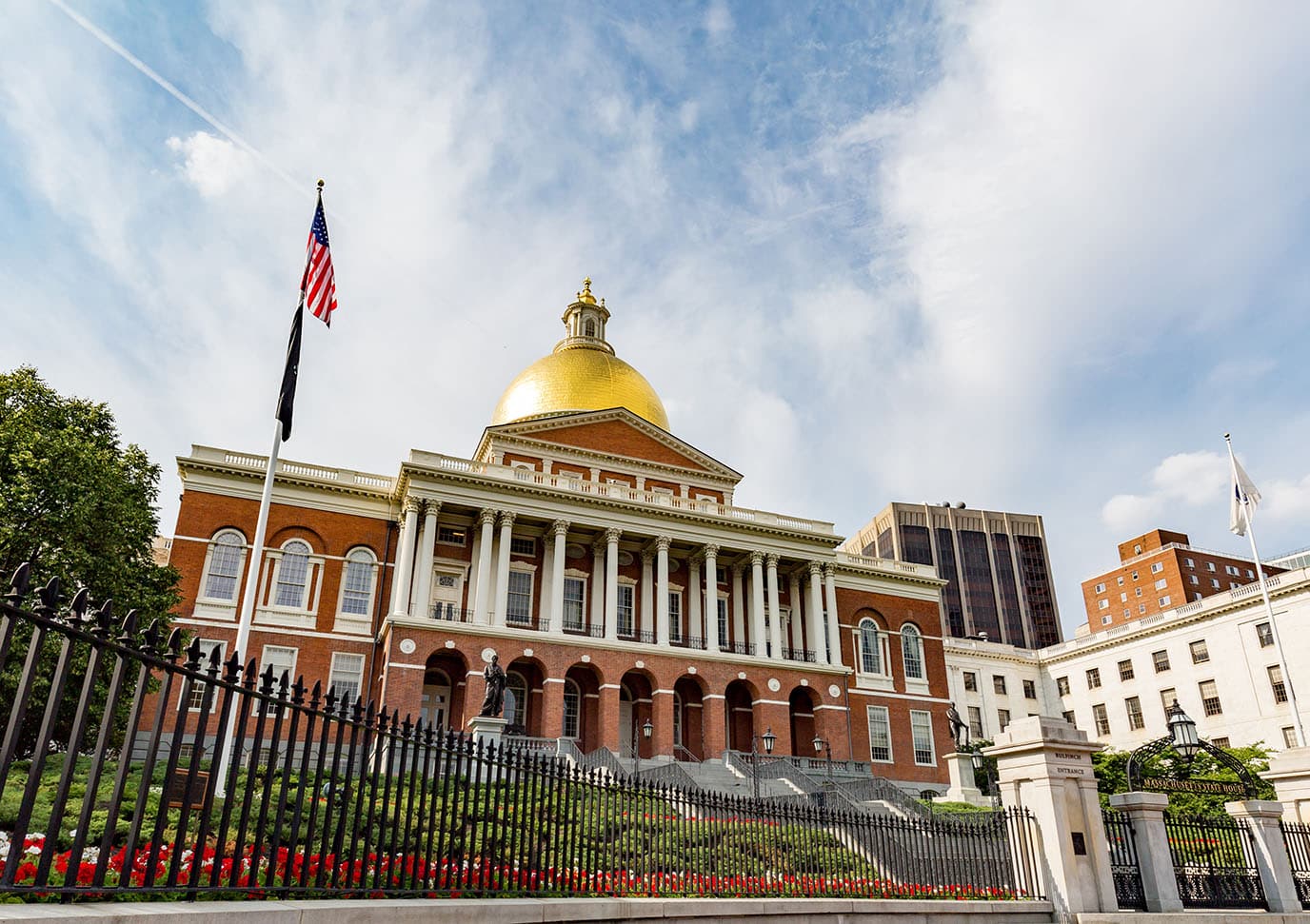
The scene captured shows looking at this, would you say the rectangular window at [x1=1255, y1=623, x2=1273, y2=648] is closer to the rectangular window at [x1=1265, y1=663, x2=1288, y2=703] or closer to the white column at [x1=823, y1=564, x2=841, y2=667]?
the rectangular window at [x1=1265, y1=663, x2=1288, y2=703]

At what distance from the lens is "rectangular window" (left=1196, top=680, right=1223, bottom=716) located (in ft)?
183

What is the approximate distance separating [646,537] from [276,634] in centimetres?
1704

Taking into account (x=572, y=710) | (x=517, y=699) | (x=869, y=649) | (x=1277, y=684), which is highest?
(x=869, y=649)

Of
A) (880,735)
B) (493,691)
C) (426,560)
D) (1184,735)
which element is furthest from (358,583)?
(1184,735)

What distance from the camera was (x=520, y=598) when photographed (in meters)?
43.2

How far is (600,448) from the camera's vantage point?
49.4 metres

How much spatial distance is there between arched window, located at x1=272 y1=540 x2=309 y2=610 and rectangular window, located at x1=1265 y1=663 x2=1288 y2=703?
173 feet

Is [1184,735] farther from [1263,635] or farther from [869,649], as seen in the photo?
[1263,635]

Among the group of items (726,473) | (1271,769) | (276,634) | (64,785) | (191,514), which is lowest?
(64,785)

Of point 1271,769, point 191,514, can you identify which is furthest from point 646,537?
point 1271,769

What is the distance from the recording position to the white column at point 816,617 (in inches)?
1778

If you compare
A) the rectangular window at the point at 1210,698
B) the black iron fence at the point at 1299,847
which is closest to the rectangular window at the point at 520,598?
the black iron fence at the point at 1299,847

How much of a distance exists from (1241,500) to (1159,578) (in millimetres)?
60183

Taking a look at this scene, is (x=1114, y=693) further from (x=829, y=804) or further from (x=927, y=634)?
(x=829, y=804)
